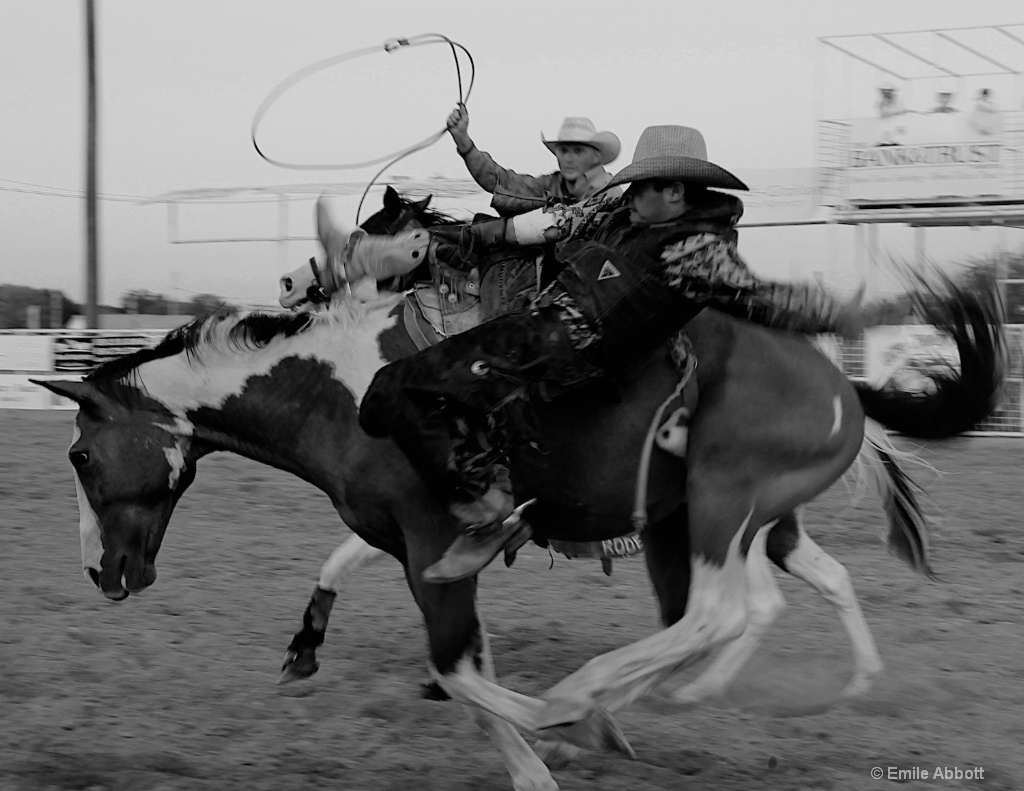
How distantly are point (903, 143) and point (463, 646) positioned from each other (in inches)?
700

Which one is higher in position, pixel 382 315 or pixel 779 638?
pixel 382 315

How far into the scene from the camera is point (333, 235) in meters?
3.98

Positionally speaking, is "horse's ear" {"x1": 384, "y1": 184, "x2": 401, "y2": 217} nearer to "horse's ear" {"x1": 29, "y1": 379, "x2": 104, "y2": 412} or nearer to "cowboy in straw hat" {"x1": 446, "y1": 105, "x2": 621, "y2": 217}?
"cowboy in straw hat" {"x1": 446, "y1": 105, "x2": 621, "y2": 217}

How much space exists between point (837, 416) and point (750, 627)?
797 mm

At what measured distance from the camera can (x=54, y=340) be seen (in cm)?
1591

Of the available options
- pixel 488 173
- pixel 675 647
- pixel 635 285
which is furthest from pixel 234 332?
pixel 675 647

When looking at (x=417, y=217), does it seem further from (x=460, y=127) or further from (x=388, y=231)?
(x=460, y=127)

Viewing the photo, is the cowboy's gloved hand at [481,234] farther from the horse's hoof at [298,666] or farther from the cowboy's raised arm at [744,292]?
the horse's hoof at [298,666]

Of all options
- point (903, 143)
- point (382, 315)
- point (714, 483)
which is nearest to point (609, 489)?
point (714, 483)

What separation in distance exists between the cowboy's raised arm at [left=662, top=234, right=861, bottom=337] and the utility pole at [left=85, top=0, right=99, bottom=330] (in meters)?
17.2

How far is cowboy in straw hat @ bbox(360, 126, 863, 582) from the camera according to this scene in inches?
133

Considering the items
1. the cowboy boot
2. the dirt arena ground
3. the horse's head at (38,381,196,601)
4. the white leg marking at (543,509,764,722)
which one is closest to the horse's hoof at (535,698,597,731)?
the white leg marking at (543,509,764,722)

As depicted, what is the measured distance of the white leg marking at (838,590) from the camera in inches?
192

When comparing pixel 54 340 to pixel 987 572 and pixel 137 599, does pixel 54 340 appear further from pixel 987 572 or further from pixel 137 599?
pixel 987 572
